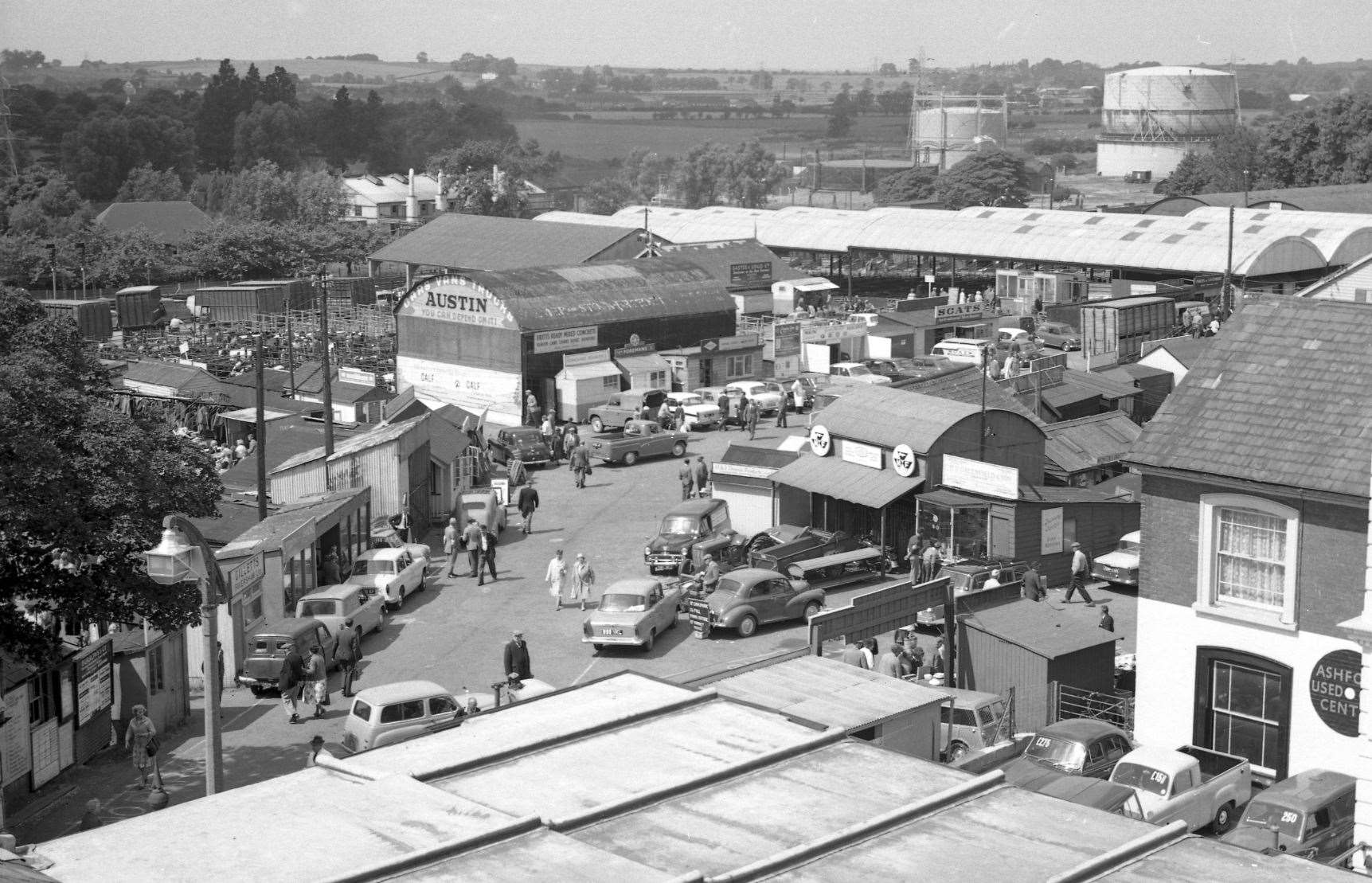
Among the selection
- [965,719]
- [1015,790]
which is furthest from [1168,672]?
[1015,790]

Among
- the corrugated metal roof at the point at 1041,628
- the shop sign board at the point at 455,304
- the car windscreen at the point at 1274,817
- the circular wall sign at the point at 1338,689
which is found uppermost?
→ the shop sign board at the point at 455,304

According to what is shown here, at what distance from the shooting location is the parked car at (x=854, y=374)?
2157 inches

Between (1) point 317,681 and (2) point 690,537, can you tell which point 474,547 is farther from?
(1) point 317,681

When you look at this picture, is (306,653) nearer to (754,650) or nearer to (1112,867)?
(754,650)

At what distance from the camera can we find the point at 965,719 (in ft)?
79.1

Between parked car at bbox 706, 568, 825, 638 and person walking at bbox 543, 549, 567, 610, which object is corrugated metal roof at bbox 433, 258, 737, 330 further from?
parked car at bbox 706, 568, 825, 638

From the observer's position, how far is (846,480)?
36.5 meters

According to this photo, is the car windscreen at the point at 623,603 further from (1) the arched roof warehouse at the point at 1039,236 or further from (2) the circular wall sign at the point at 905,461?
(1) the arched roof warehouse at the point at 1039,236

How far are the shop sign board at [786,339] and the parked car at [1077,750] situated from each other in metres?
37.2

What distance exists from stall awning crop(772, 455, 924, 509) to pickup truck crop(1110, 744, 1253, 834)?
45.0 ft

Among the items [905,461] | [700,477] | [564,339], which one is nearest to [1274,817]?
[905,461]

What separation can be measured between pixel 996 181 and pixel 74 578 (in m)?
100

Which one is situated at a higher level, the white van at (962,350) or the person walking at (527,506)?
the white van at (962,350)

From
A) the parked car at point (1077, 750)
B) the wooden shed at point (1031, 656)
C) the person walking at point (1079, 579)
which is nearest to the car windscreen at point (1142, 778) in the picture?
the parked car at point (1077, 750)
